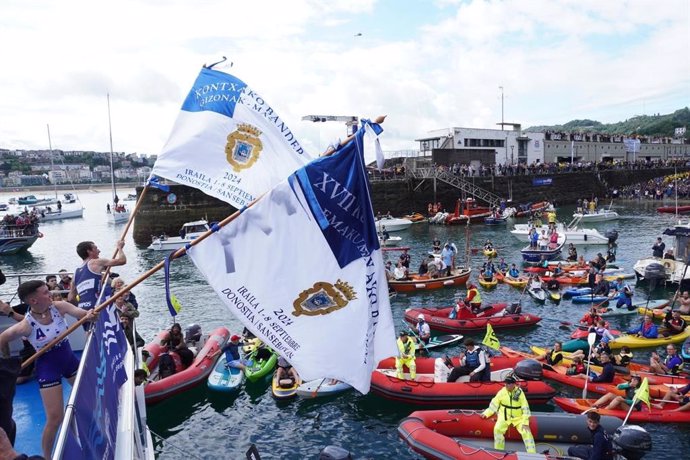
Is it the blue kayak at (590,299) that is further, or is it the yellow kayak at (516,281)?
the yellow kayak at (516,281)

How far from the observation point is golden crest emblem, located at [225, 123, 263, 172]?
832 cm

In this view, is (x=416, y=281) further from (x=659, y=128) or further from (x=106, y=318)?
(x=659, y=128)

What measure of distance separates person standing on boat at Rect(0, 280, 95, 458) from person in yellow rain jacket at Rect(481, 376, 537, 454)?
351 inches

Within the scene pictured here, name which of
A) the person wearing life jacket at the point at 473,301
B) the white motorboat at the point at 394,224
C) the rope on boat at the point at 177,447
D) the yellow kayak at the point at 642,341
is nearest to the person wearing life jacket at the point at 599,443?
the rope on boat at the point at 177,447

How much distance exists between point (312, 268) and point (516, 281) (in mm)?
24412

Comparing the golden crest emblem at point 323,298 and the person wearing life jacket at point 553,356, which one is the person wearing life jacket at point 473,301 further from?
the golden crest emblem at point 323,298

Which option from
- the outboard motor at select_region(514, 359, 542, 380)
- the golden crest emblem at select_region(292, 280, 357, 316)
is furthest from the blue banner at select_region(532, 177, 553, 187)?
the golden crest emblem at select_region(292, 280, 357, 316)

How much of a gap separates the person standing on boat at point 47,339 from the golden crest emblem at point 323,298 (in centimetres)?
244

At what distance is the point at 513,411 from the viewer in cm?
1149

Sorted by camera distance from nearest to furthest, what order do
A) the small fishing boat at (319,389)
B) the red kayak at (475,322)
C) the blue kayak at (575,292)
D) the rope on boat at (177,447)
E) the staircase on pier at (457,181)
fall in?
1. the rope on boat at (177,447)
2. the small fishing boat at (319,389)
3. the red kayak at (475,322)
4. the blue kayak at (575,292)
5. the staircase on pier at (457,181)

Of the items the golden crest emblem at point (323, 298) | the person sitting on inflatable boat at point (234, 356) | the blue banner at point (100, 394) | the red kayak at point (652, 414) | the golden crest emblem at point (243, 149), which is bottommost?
the red kayak at point (652, 414)

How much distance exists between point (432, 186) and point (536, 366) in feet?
155

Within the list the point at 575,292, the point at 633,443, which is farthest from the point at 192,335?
the point at 575,292

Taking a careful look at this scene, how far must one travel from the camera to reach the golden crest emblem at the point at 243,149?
8.32 m
